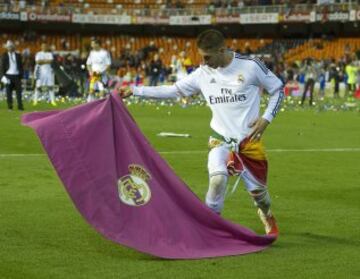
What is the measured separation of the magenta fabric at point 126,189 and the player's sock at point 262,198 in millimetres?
536

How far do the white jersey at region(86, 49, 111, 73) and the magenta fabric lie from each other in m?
22.0

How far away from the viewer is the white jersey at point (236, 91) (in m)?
9.42

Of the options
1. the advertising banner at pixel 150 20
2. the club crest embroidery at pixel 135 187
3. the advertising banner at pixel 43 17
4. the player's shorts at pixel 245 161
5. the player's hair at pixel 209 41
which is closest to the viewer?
the club crest embroidery at pixel 135 187

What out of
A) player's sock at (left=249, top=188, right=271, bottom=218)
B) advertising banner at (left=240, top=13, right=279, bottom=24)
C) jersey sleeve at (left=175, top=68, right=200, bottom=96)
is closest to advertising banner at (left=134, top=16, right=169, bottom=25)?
advertising banner at (left=240, top=13, right=279, bottom=24)

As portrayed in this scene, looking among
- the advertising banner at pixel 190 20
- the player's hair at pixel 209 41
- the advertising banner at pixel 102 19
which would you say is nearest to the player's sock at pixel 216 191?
the player's hair at pixel 209 41

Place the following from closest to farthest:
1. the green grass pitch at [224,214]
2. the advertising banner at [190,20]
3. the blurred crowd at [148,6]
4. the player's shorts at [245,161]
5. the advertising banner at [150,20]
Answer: the green grass pitch at [224,214] < the player's shorts at [245,161] < the blurred crowd at [148,6] < the advertising banner at [190,20] < the advertising banner at [150,20]

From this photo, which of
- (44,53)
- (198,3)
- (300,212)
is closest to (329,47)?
(198,3)

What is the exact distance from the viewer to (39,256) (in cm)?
870

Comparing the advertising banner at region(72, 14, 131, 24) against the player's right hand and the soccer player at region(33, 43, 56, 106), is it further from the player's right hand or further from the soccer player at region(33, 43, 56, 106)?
the player's right hand

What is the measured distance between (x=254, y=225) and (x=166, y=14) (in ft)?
185

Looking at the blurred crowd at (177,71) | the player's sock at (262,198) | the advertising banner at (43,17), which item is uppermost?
the player's sock at (262,198)

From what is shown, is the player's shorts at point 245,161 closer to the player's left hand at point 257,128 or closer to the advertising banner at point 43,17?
the player's left hand at point 257,128

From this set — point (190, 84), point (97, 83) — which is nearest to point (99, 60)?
point (97, 83)

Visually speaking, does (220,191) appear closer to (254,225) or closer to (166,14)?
(254,225)
